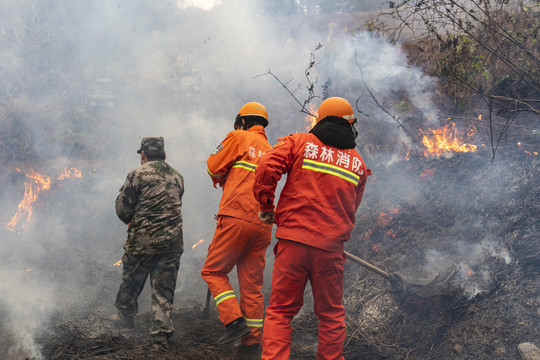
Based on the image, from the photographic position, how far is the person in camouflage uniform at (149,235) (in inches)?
161

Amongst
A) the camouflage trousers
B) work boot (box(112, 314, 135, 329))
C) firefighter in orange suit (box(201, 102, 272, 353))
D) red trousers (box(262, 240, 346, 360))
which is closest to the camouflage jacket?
the camouflage trousers

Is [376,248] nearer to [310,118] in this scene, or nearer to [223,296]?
[223,296]

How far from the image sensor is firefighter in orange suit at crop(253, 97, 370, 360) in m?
2.95

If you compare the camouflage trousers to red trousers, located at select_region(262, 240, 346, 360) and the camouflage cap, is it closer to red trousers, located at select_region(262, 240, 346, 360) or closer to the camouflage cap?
the camouflage cap

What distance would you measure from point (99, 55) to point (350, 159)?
39.5 ft

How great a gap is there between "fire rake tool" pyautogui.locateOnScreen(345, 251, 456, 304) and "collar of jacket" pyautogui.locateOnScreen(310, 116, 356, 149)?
150 centimetres

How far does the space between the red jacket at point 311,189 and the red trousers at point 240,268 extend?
649mm

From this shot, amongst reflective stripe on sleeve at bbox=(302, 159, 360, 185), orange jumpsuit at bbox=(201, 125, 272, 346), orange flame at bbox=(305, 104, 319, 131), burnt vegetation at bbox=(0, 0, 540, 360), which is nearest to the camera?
reflective stripe on sleeve at bbox=(302, 159, 360, 185)

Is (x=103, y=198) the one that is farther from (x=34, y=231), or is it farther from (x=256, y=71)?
(x=256, y=71)

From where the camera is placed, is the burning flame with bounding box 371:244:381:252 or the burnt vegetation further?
the burning flame with bounding box 371:244:381:252

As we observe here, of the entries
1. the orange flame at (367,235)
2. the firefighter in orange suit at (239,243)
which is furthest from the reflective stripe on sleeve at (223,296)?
the orange flame at (367,235)

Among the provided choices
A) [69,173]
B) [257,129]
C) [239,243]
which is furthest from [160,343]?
[69,173]

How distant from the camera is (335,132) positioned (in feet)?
10.3

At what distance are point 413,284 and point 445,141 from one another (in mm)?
3038
